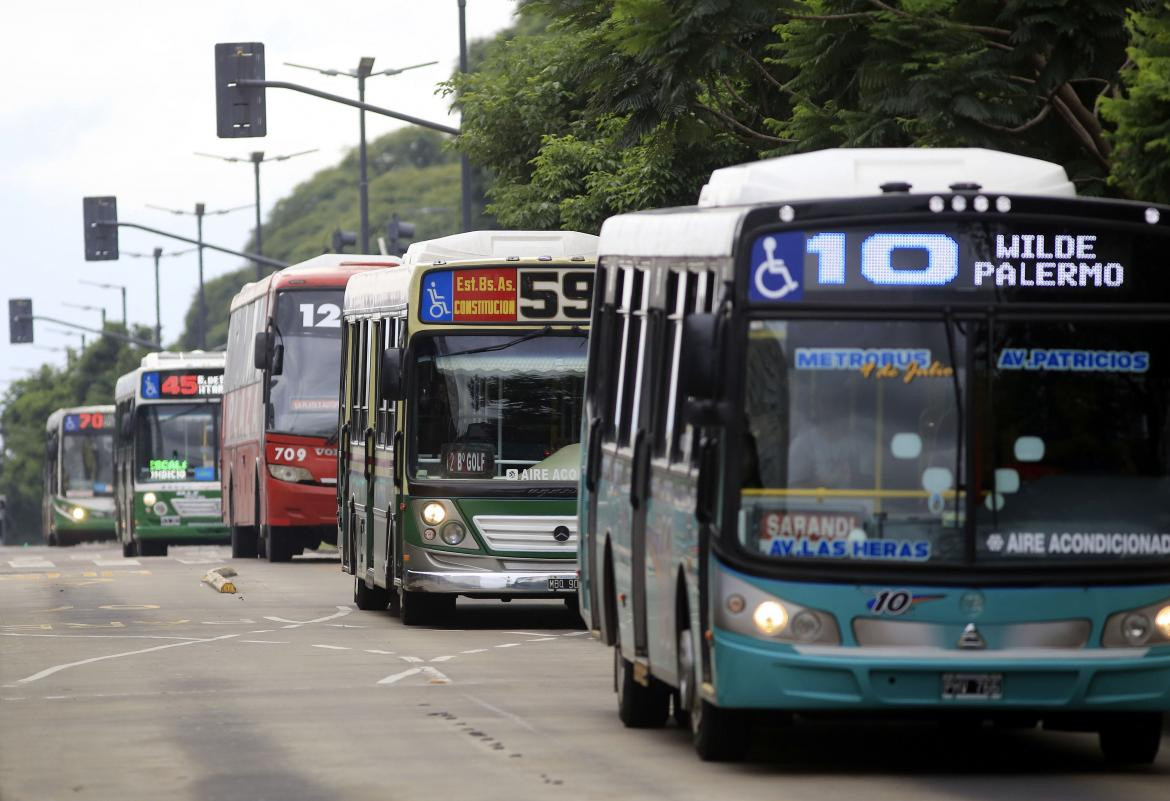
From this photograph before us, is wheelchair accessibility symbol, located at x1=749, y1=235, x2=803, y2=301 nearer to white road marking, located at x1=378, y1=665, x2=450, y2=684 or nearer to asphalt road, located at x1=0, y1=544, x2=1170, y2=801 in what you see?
asphalt road, located at x1=0, y1=544, x2=1170, y2=801

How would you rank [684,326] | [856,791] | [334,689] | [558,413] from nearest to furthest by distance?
[856,791] < [684,326] < [334,689] < [558,413]

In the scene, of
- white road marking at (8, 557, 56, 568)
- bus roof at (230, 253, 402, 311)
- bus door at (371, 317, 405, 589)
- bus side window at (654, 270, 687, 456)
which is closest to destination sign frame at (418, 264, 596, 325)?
bus door at (371, 317, 405, 589)

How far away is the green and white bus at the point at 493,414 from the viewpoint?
2172 cm

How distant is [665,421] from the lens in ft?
44.1

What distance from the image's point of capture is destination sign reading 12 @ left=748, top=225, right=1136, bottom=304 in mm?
12188

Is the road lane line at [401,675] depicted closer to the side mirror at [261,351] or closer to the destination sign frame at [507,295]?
the destination sign frame at [507,295]

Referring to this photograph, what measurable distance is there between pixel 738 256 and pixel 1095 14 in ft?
25.3

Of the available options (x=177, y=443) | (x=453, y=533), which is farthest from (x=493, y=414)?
(x=177, y=443)

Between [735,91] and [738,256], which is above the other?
[735,91]

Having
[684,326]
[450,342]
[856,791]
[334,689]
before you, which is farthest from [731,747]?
[450,342]

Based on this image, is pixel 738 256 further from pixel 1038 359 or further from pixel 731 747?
pixel 731 747

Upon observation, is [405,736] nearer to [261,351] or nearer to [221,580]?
[221,580]

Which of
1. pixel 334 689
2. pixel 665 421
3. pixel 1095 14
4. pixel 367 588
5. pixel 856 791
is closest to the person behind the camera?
pixel 856 791

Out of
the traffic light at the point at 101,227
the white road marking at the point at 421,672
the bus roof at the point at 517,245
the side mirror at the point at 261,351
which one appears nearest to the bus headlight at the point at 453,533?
the bus roof at the point at 517,245
